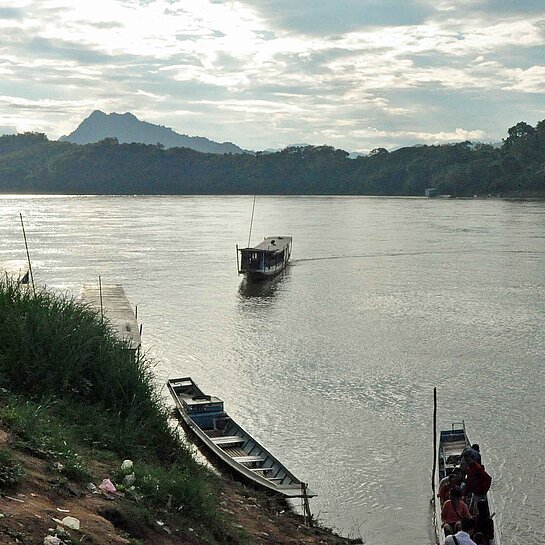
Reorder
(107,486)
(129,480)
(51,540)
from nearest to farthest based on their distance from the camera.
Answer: (51,540) < (107,486) < (129,480)

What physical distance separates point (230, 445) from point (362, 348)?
44.6 ft

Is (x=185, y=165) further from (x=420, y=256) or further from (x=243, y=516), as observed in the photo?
(x=243, y=516)

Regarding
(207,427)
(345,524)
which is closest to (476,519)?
(345,524)

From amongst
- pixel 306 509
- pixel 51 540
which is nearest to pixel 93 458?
pixel 51 540

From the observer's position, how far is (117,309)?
3000cm

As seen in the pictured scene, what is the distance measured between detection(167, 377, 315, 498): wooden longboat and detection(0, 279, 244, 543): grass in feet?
4.36

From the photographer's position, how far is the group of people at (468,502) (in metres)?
12.9

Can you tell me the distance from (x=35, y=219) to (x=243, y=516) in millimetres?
93529

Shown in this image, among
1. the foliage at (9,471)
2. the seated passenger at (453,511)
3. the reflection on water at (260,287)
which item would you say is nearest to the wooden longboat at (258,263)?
the reflection on water at (260,287)

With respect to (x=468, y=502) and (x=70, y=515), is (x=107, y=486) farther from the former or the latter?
(x=468, y=502)

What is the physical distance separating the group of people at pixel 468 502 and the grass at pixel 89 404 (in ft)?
12.6

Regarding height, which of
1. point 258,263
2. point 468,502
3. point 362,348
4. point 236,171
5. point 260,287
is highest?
point 236,171

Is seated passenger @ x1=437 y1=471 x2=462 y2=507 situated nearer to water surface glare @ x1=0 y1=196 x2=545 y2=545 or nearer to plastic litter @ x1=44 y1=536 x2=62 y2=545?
water surface glare @ x1=0 y1=196 x2=545 y2=545

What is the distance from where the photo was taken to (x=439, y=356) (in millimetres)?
29375
